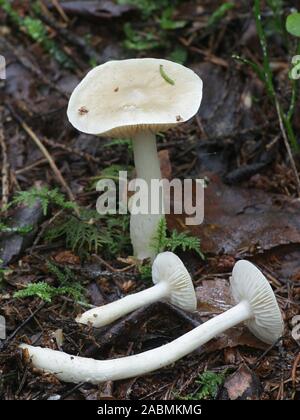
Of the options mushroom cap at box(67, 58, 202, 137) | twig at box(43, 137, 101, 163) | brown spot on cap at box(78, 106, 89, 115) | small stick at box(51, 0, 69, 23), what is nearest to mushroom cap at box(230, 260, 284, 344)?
mushroom cap at box(67, 58, 202, 137)

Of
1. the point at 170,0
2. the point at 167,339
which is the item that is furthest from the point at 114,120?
the point at 170,0

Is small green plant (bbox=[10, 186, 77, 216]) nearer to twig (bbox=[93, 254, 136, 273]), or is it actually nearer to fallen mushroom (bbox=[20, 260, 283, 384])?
twig (bbox=[93, 254, 136, 273])

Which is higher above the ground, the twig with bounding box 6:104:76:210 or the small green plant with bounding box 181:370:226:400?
the twig with bounding box 6:104:76:210

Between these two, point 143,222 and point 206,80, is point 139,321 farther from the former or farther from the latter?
point 206,80

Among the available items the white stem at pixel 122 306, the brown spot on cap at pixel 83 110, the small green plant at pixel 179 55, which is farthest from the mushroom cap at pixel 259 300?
the small green plant at pixel 179 55

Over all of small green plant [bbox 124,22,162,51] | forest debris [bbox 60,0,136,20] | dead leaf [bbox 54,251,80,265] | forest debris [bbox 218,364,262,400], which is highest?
forest debris [bbox 60,0,136,20]

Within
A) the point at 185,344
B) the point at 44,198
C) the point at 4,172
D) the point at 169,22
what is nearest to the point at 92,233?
the point at 44,198
